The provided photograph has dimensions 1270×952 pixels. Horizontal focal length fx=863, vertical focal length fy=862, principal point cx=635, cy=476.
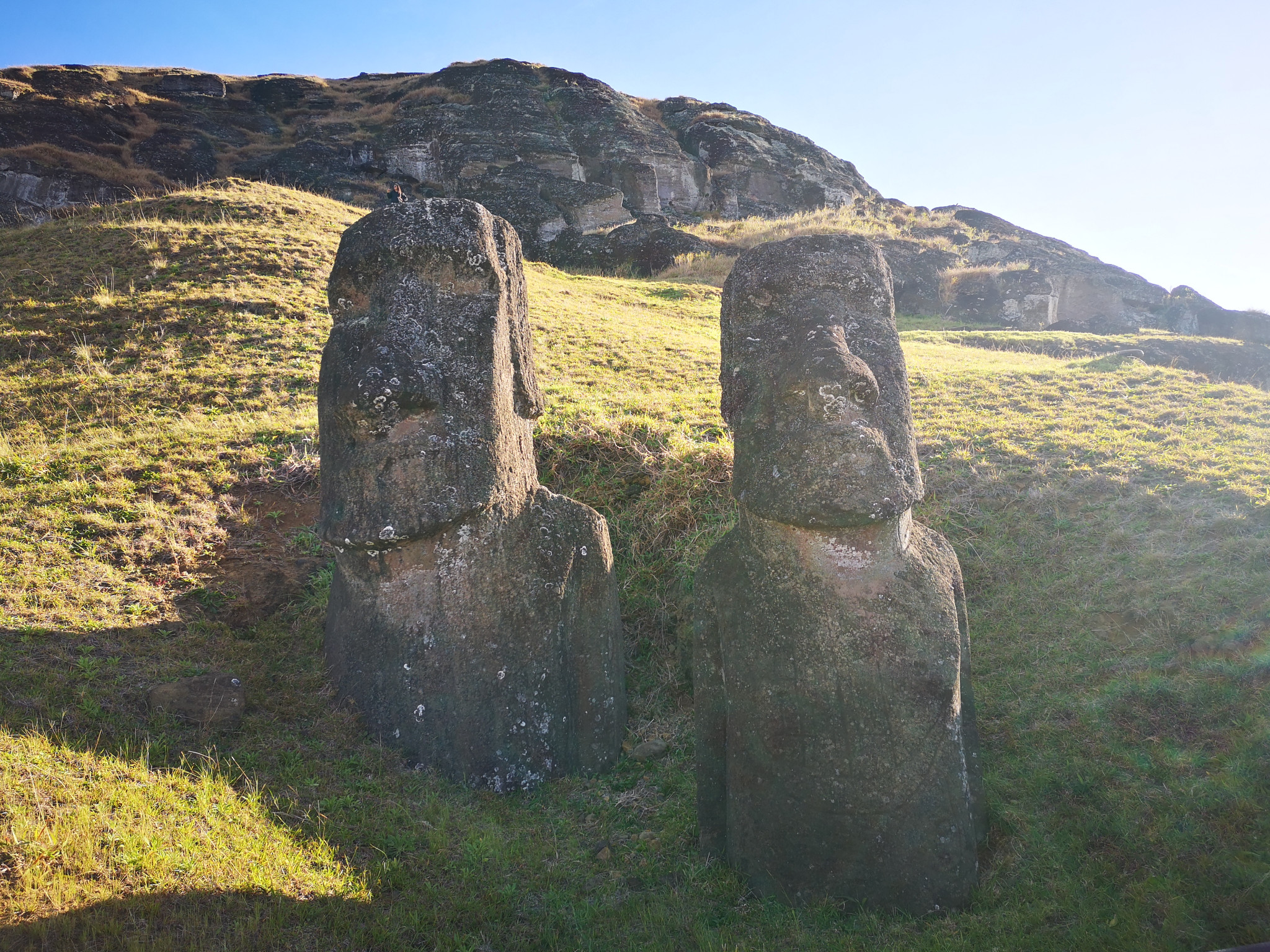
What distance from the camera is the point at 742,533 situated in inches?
167

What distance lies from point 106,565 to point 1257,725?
7.20m

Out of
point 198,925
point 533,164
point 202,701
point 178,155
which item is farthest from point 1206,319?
point 178,155

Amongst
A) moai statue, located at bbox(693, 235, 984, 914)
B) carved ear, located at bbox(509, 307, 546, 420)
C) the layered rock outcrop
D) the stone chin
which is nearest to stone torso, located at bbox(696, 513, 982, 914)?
moai statue, located at bbox(693, 235, 984, 914)

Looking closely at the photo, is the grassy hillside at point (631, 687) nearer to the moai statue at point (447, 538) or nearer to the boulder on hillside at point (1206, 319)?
the moai statue at point (447, 538)

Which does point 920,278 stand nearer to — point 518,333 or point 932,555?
point 518,333

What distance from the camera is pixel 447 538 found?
4902 millimetres

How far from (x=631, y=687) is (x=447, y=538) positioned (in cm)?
188

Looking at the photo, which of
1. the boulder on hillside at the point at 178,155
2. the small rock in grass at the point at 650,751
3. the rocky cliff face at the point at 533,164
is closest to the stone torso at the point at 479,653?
the small rock in grass at the point at 650,751

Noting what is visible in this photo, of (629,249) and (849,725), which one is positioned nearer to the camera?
(849,725)

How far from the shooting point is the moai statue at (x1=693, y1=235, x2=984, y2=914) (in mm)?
3791

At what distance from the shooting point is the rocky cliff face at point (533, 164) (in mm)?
24641

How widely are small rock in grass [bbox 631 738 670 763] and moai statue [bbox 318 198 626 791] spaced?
0.14 metres

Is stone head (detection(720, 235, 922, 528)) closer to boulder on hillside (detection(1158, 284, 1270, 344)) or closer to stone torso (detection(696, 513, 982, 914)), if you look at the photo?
stone torso (detection(696, 513, 982, 914))

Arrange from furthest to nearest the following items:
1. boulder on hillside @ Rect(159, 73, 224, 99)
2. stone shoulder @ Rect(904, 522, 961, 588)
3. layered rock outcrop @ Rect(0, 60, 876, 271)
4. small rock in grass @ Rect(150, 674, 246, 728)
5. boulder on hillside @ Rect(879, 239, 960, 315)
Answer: boulder on hillside @ Rect(159, 73, 224, 99) → layered rock outcrop @ Rect(0, 60, 876, 271) → boulder on hillside @ Rect(879, 239, 960, 315) → small rock in grass @ Rect(150, 674, 246, 728) → stone shoulder @ Rect(904, 522, 961, 588)
